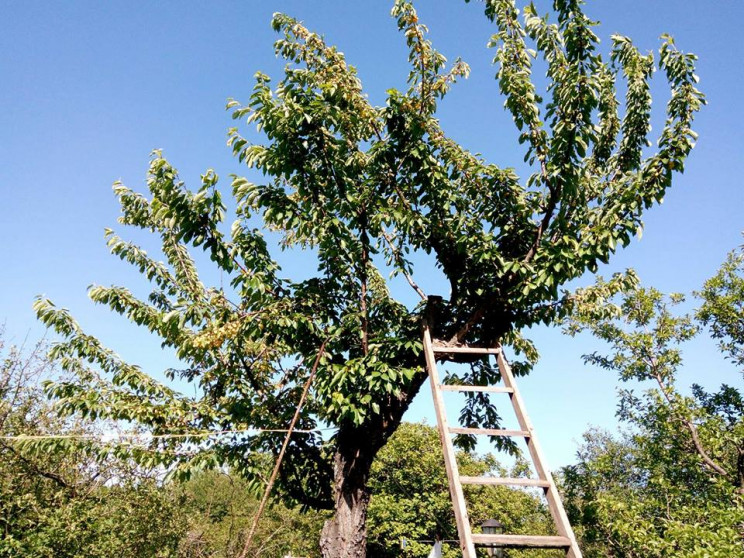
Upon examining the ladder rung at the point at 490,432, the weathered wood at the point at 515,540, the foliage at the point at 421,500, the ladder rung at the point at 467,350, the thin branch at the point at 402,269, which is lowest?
the weathered wood at the point at 515,540

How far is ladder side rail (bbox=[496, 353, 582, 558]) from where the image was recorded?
4008mm

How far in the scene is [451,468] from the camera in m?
4.43

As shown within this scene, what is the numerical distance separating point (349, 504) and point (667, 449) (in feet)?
32.3

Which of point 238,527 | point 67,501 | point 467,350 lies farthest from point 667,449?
point 238,527

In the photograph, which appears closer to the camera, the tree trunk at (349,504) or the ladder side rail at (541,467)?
the ladder side rail at (541,467)

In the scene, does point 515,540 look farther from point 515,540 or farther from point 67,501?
point 67,501

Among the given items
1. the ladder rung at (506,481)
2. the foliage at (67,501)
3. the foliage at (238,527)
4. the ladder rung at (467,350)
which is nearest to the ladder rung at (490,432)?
the ladder rung at (506,481)

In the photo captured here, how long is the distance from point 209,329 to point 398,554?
18421 mm

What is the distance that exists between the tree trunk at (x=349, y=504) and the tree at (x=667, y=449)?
17.9 feet

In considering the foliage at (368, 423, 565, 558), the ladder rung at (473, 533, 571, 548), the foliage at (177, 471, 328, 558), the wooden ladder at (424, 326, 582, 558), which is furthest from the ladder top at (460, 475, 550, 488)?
the foliage at (368, 423, 565, 558)

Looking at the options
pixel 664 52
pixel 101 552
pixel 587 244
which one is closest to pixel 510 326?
pixel 587 244

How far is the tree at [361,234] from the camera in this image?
5125 mm

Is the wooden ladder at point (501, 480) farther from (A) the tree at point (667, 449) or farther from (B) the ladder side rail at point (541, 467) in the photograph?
(A) the tree at point (667, 449)

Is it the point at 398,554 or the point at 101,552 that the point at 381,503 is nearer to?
the point at 398,554
